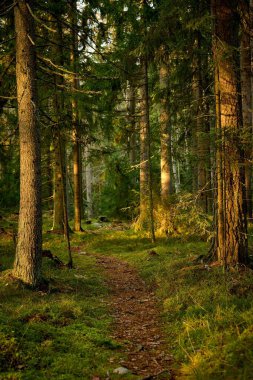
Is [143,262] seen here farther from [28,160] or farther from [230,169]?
[28,160]

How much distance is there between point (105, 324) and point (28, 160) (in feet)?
13.3

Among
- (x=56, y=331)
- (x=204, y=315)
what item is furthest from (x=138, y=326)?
(x=56, y=331)

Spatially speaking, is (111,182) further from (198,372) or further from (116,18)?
(198,372)

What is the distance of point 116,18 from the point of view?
15.4m

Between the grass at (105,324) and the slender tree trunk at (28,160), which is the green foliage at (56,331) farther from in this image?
the slender tree trunk at (28,160)

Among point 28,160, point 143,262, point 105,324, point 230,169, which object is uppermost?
point 28,160

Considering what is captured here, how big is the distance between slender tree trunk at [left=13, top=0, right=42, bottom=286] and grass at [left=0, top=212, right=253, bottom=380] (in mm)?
579

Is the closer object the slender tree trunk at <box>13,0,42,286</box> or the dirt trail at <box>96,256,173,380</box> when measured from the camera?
the dirt trail at <box>96,256,173,380</box>

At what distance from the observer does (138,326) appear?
687 cm

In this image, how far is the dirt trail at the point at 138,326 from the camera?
5055mm

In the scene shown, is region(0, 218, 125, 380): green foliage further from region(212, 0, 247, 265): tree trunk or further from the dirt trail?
region(212, 0, 247, 265): tree trunk

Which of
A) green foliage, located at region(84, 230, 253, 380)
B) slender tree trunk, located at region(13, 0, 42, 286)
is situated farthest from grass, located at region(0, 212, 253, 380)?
slender tree trunk, located at region(13, 0, 42, 286)

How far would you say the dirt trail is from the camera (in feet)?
16.6

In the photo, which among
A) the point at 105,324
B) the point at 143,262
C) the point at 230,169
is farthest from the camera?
the point at 143,262
